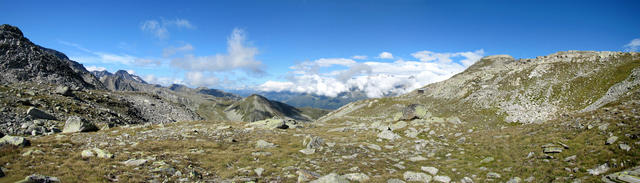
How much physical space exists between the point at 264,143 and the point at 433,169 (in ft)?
51.6

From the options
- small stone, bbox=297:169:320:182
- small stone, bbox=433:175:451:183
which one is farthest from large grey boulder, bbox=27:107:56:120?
small stone, bbox=433:175:451:183

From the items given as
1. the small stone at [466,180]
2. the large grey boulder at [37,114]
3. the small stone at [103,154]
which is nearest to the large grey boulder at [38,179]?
the small stone at [103,154]

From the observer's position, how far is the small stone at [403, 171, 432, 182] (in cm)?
1484

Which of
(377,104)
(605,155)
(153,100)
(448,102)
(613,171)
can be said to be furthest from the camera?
(377,104)

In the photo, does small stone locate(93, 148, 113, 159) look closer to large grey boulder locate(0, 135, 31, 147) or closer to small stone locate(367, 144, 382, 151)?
large grey boulder locate(0, 135, 31, 147)

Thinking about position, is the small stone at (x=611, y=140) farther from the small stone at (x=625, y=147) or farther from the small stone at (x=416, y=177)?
the small stone at (x=416, y=177)

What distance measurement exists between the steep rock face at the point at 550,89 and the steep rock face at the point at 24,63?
127m

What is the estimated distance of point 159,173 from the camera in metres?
14.3

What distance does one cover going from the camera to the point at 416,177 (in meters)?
15.1

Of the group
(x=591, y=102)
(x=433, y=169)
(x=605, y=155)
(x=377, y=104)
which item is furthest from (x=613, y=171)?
(x=377, y=104)

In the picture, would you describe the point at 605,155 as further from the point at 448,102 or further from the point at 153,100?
the point at 153,100

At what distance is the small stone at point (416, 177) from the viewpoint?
14.8 m

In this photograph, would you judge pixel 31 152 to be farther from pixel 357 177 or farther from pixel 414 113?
pixel 414 113

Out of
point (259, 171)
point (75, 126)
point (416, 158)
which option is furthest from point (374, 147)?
point (75, 126)
